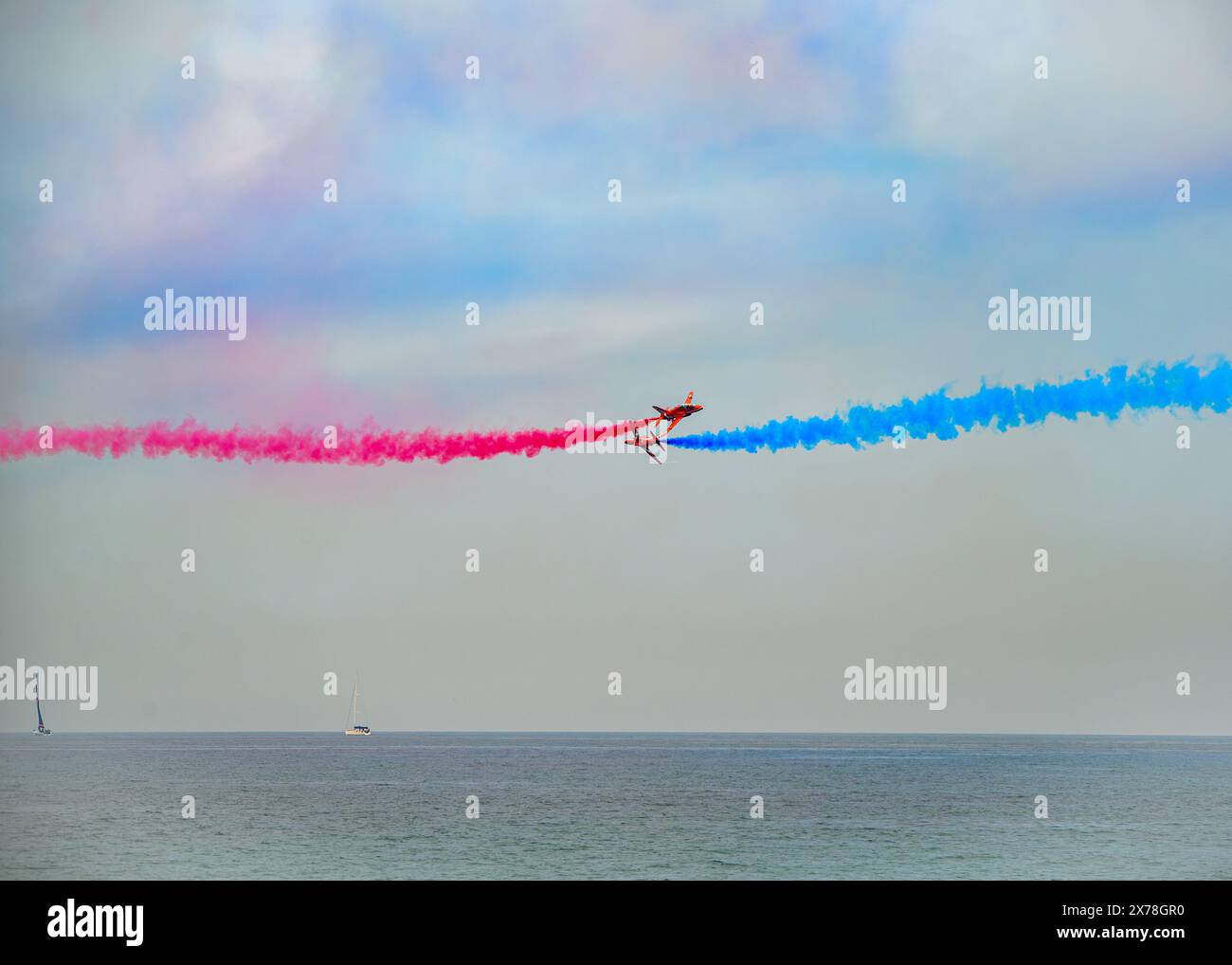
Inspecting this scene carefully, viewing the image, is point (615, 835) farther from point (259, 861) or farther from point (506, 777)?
point (506, 777)

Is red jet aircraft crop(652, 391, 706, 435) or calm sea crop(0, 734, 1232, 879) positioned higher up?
red jet aircraft crop(652, 391, 706, 435)

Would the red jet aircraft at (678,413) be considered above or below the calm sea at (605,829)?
above
